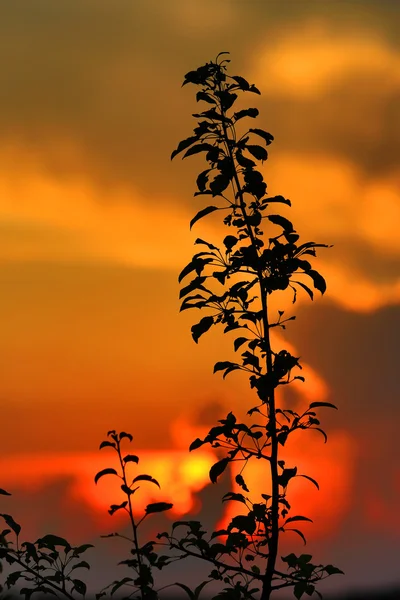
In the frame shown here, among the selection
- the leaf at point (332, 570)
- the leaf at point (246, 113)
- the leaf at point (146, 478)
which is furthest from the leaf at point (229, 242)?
the leaf at point (332, 570)

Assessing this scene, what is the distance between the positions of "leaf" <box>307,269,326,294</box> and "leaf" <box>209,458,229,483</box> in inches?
72.7

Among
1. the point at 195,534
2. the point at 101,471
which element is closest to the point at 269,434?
the point at 195,534

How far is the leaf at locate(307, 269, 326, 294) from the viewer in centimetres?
805

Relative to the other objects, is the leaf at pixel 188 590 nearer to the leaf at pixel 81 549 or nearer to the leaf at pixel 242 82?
the leaf at pixel 81 549

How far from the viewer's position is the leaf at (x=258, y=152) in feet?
27.8

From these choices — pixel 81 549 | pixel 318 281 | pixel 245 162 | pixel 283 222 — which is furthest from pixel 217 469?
pixel 245 162

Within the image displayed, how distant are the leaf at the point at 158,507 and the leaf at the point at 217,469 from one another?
61 cm

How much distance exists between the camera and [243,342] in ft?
27.0

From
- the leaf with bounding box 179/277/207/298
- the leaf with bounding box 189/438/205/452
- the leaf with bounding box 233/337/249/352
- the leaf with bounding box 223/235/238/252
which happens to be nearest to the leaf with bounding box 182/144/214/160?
the leaf with bounding box 223/235/238/252

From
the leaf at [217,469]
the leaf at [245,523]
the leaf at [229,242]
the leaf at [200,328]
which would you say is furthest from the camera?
the leaf at [229,242]

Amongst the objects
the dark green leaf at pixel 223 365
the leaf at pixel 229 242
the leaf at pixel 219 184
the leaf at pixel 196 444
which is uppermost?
the leaf at pixel 219 184

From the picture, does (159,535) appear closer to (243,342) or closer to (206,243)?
(243,342)

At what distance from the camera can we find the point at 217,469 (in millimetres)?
7875

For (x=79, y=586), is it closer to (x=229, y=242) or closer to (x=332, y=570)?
(x=332, y=570)
